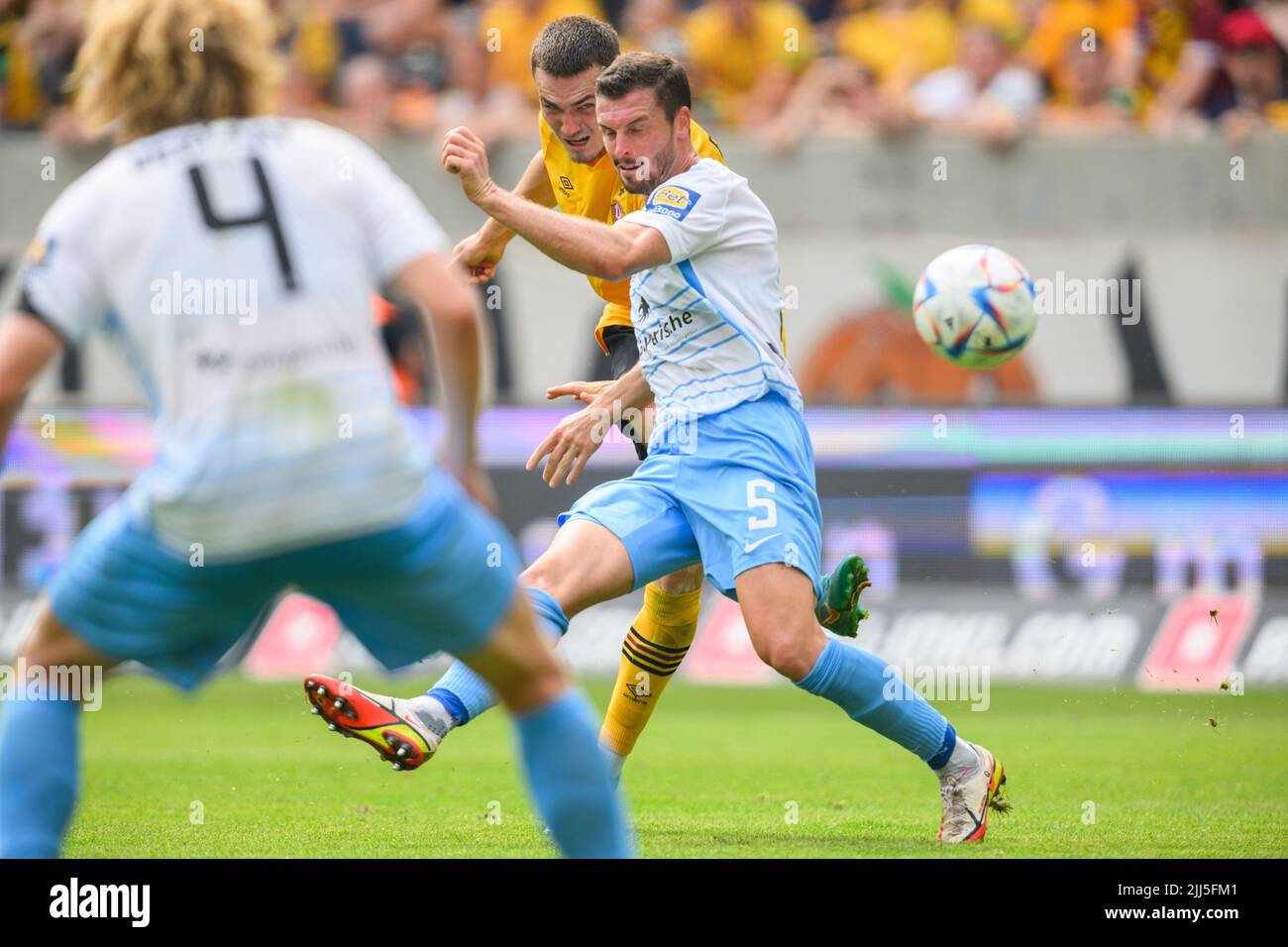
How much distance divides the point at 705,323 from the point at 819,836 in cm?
188

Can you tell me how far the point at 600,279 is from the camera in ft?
19.6

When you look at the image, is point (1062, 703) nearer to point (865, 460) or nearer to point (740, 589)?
point (865, 460)

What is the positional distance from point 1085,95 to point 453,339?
11.4 meters

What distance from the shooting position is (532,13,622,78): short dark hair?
20.4 ft

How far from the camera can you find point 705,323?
5926mm

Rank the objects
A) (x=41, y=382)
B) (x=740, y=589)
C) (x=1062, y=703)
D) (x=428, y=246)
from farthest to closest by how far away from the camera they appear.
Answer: (x=41, y=382)
(x=1062, y=703)
(x=740, y=589)
(x=428, y=246)

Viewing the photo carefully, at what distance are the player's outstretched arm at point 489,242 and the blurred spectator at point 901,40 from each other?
7.86 metres

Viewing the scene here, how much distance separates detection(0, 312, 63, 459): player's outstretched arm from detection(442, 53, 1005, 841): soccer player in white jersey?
2.28 metres

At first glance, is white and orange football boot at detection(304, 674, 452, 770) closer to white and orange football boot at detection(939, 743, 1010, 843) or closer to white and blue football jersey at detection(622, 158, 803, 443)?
white and blue football jersey at detection(622, 158, 803, 443)

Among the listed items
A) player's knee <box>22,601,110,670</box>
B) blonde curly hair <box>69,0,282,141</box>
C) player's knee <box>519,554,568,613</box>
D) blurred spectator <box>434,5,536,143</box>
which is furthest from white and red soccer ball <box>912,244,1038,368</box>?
blurred spectator <box>434,5,536,143</box>

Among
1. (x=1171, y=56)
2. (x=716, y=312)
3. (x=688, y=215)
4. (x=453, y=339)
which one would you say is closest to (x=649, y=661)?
(x=716, y=312)

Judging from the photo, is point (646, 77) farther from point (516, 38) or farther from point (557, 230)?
point (516, 38)

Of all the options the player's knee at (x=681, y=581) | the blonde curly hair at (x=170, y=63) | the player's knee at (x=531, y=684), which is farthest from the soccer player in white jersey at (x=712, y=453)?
the blonde curly hair at (x=170, y=63)

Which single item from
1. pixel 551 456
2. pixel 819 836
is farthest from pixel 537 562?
pixel 819 836
